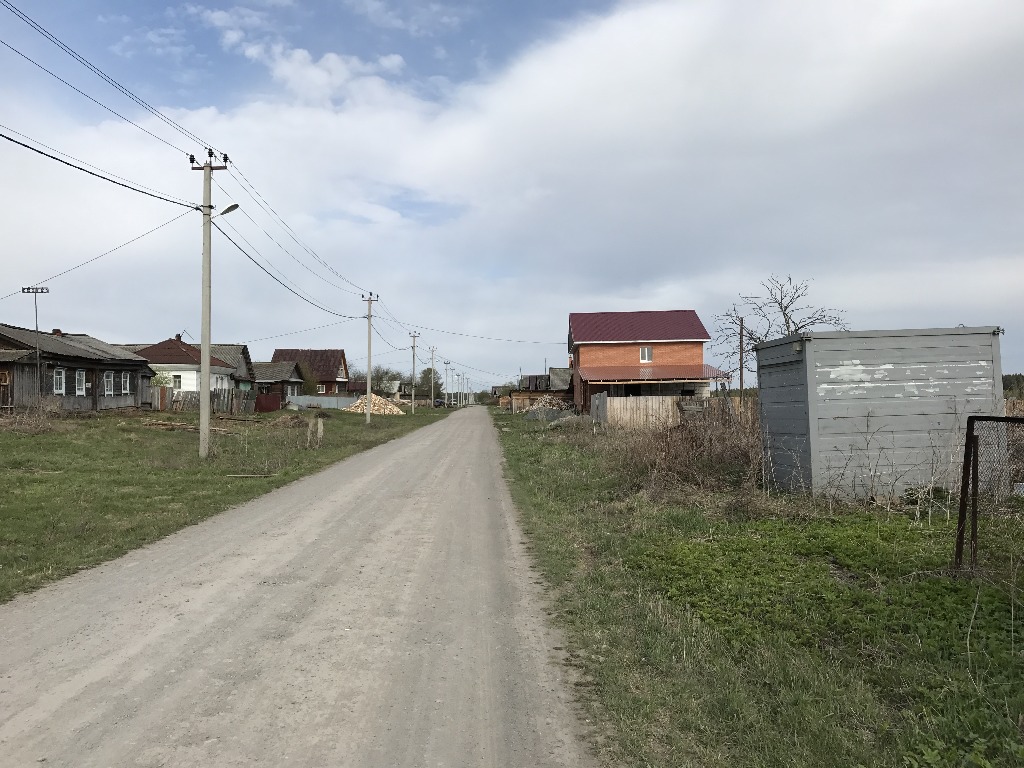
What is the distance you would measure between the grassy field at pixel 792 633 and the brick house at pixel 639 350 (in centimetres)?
3624

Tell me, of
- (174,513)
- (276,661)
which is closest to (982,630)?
(276,661)

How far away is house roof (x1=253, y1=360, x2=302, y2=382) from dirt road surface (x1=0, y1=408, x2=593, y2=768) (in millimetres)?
65749

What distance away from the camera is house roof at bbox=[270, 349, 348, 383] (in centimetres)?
9000

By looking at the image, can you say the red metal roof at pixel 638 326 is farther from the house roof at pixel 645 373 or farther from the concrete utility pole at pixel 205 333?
the concrete utility pole at pixel 205 333

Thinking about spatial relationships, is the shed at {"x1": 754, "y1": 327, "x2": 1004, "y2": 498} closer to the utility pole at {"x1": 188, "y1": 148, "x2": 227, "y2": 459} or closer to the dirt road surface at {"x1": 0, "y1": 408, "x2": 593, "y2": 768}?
the dirt road surface at {"x1": 0, "y1": 408, "x2": 593, "y2": 768}

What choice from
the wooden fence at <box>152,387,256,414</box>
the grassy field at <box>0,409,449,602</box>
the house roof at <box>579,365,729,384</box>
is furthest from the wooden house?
the house roof at <box>579,365,729,384</box>

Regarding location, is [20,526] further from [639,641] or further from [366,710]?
[639,641]

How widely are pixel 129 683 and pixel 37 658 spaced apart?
966 millimetres

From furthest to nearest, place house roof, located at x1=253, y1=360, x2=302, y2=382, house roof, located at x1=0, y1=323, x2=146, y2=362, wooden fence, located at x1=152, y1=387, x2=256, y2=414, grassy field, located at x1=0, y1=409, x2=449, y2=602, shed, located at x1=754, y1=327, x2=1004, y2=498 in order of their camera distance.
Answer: house roof, located at x1=253, y1=360, x2=302, y2=382
wooden fence, located at x1=152, y1=387, x2=256, y2=414
house roof, located at x1=0, y1=323, x2=146, y2=362
shed, located at x1=754, y1=327, x2=1004, y2=498
grassy field, located at x1=0, y1=409, x2=449, y2=602

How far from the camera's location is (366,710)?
404 centimetres

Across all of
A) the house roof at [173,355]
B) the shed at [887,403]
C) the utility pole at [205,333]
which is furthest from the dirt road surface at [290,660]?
the house roof at [173,355]

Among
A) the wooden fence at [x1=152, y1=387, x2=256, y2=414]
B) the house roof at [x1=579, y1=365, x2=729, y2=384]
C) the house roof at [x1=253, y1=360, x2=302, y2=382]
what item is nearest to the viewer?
the wooden fence at [x1=152, y1=387, x2=256, y2=414]

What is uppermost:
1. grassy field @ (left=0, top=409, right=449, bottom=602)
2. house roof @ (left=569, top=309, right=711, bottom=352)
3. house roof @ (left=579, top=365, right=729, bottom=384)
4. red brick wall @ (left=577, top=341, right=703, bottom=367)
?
house roof @ (left=569, top=309, right=711, bottom=352)

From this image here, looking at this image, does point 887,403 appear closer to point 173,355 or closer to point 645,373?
point 645,373
